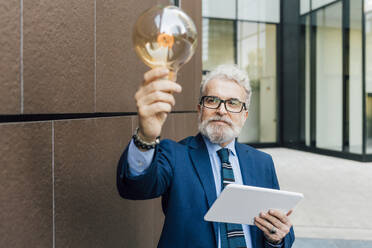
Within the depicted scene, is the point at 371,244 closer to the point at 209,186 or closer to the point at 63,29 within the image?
the point at 209,186

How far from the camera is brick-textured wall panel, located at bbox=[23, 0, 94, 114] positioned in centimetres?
101

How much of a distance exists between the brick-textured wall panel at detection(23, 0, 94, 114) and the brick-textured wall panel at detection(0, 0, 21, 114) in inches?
1.5

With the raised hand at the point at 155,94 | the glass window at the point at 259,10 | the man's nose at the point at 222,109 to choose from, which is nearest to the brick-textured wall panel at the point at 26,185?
the raised hand at the point at 155,94

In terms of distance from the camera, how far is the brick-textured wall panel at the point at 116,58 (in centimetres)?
159

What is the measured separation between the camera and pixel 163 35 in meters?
0.87

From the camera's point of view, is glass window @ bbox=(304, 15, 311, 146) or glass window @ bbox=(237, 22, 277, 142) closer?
glass window @ bbox=(304, 15, 311, 146)

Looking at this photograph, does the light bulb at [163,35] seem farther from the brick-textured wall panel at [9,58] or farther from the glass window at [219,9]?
the glass window at [219,9]

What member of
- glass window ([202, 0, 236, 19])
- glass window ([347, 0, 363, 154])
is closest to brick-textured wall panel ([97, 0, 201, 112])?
glass window ([347, 0, 363, 154])

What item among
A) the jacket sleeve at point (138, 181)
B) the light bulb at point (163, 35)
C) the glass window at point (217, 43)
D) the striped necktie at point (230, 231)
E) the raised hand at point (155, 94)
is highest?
the glass window at point (217, 43)

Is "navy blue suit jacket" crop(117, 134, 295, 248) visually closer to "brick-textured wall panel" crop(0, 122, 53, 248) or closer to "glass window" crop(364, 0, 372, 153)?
"brick-textured wall panel" crop(0, 122, 53, 248)

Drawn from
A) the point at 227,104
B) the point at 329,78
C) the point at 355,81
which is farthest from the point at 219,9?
the point at 227,104

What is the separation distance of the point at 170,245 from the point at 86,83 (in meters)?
0.82

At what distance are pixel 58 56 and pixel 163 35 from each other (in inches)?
19.2

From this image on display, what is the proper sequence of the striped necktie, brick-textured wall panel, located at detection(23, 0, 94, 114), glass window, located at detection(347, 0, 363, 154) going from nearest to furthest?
brick-textured wall panel, located at detection(23, 0, 94, 114) → the striped necktie → glass window, located at detection(347, 0, 363, 154)
